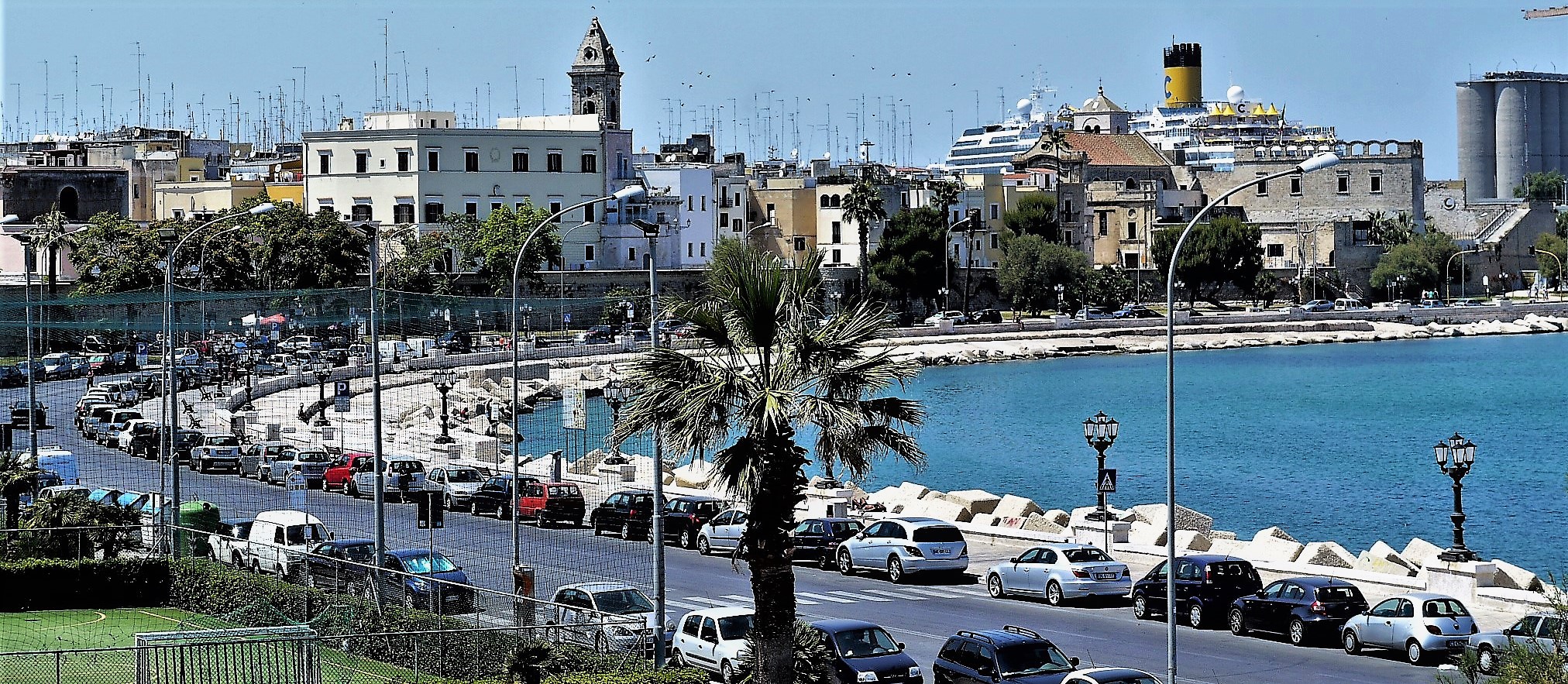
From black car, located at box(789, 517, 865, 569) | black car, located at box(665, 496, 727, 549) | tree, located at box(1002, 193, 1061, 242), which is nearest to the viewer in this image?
black car, located at box(789, 517, 865, 569)

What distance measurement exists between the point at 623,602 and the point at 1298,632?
30.8 ft

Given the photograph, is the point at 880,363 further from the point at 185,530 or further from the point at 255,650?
the point at 185,530

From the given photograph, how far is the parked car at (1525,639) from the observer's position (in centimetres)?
1622

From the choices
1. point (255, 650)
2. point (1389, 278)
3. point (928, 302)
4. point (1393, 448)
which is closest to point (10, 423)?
point (255, 650)

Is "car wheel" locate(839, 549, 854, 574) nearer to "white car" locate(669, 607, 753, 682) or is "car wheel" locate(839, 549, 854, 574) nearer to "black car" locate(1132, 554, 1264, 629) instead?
"black car" locate(1132, 554, 1264, 629)

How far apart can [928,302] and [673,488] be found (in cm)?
7993

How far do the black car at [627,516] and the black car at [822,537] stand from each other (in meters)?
2.95

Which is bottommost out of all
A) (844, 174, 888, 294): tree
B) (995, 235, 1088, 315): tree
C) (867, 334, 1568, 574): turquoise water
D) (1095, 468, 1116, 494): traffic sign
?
(867, 334, 1568, 574): turquoise water

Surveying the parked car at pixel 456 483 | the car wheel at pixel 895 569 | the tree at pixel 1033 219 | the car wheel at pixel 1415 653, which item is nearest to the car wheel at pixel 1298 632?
the car wheel at pixel 1415 653

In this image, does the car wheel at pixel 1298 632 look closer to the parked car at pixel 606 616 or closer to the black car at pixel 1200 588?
the black car at pixel 1200 588

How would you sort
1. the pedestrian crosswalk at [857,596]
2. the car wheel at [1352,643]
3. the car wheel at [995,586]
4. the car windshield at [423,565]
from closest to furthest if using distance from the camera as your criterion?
the car wheel at [1352,643], the car windshield at [423,565], the pedestrian crosswalk at [857,596], the car wheel at [995,586]

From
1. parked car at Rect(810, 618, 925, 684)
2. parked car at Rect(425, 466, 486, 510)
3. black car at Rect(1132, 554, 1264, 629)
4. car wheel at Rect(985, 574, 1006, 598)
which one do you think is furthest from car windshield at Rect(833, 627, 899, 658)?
parked car at Rect(425, 466, 486, 510)

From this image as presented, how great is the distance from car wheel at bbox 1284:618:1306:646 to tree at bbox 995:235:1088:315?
9964cm

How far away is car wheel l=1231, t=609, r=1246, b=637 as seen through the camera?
26.9 m
